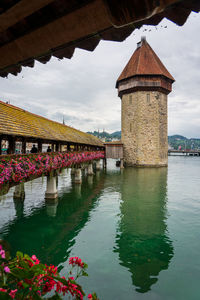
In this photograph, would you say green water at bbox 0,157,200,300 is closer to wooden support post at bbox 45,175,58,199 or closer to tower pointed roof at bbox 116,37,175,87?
wooden support post at bbox 45,175,58,199

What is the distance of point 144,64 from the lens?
31422 mm

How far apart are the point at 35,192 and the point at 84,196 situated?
12.3 feet

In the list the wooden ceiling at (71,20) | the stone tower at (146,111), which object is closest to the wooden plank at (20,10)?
the wooden ceiling at (71,20)

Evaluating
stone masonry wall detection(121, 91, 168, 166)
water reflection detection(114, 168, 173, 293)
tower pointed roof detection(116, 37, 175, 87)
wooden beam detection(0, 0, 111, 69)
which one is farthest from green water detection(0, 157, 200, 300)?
tower pointed roof detection(116, 37, 175, 87)

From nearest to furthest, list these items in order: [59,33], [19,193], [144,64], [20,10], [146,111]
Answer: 1. [20,10]
2. [59,33]
3. [19,193]
4. [146,111]
5. [144,64]

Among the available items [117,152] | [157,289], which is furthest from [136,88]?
[157,289]

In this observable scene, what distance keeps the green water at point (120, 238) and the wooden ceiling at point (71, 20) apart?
487cm

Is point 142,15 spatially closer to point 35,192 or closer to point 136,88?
point 35,192

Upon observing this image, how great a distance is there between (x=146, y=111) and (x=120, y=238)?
26.3 metres

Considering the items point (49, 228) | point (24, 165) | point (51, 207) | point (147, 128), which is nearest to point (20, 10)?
point (24, 165)

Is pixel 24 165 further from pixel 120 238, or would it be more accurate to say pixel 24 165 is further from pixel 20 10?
pixel 20 10

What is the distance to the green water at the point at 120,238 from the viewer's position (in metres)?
4.54

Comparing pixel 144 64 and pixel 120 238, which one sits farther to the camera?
pixel 144 64

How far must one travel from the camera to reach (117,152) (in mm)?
31391
